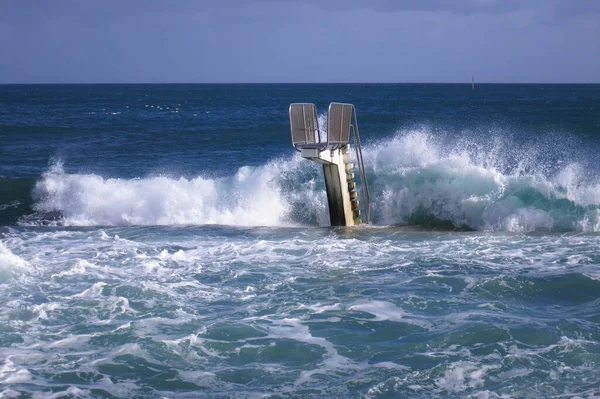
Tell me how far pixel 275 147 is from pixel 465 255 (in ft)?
65.9

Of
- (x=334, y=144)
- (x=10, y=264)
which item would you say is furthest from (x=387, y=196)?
(x=10, y=264)

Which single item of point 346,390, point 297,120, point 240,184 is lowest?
point 346,390

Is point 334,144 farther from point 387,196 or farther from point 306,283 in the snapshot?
point 306,283

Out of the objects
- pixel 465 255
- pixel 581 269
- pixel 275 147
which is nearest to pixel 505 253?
pixel 465 255

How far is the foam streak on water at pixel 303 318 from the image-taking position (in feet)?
25.0

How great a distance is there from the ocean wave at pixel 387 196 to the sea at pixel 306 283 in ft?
0.17

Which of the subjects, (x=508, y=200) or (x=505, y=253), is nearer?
(x=505, y=253)

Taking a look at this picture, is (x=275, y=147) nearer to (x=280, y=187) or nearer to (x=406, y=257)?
(x=280, y=187)

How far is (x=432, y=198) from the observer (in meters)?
17.6

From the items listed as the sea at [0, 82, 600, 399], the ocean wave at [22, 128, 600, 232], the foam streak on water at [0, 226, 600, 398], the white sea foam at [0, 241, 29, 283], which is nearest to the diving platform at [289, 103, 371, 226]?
the sea at [0, 82, 600, 399]

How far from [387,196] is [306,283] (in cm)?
765

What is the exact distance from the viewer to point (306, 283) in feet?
36.5

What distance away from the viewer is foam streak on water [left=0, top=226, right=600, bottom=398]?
25.0 ft

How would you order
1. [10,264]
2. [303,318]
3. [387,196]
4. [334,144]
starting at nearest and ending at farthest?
[303,318], [10,264], [334,144], [387,196]
